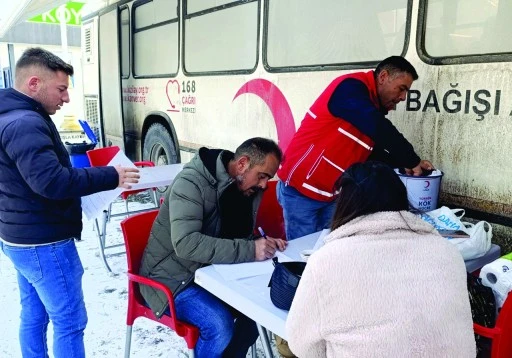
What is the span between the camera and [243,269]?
5.36ft

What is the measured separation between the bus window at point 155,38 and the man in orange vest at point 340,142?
251 cm

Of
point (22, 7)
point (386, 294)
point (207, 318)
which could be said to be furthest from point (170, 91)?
point (22, 7)

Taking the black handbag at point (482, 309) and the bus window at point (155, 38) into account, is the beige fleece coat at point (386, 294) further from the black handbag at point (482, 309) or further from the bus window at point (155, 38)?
the bus window at point (155, 38)

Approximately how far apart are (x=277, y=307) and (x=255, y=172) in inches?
23.5

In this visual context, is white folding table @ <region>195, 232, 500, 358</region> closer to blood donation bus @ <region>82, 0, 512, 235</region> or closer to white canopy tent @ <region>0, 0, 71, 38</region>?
blood donation bus @ <region>82, 0, 512, 235</region>

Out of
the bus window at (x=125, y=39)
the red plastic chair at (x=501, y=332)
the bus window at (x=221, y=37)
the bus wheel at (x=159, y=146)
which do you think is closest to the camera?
the red plastic chair at (x=501, y=332)

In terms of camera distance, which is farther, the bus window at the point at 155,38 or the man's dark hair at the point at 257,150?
the bus window at the point at 155,38

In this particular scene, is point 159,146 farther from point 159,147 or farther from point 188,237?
point 188,237

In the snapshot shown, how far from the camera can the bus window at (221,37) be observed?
11.2 feet

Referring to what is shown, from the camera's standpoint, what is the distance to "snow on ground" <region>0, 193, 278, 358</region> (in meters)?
2.44

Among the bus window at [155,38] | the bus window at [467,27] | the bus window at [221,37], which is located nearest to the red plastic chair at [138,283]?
the bus window at [467,27]

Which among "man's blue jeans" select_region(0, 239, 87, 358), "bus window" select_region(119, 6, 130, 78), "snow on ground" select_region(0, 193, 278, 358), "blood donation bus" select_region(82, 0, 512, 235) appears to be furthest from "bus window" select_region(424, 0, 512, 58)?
"bus window" select_region(119, 6, 130, 78)

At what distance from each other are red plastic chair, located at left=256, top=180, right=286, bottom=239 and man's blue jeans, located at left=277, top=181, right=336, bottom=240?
93 millimetres

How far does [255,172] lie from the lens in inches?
70.4
